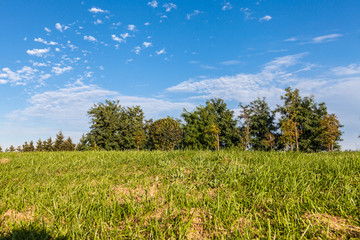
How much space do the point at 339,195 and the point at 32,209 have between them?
6072 millimetres

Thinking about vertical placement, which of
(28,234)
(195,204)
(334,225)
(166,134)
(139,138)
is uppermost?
(166,134)

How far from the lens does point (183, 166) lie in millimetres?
6254

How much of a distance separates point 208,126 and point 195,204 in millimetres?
47404

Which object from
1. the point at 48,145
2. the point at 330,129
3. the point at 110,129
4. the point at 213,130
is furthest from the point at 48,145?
the point at 330,129

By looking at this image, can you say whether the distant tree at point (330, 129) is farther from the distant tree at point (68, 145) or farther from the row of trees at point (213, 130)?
the distant tree at point (68, 145)

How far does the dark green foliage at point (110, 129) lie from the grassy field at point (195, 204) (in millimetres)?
43713

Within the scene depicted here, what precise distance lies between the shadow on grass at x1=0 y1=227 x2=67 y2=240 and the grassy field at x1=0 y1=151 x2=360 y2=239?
2 centimetres

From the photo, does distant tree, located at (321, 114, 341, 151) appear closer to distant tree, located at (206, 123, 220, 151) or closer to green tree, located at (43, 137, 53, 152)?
distant tree, located at (206, 123, 220, 151)

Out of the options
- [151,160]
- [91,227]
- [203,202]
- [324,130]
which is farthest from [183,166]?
[324,130]

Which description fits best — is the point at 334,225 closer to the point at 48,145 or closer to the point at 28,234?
the point at 28,234

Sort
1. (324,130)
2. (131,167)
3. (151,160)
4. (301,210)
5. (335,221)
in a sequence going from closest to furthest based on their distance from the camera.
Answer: (335,221) → (301,210) → (131,167) → (151,160) → (324,130)

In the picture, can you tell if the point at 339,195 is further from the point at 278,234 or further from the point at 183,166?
the point at 183,166

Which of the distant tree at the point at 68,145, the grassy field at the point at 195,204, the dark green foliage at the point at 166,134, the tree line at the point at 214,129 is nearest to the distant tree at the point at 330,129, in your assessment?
the tree line at the point at 214,129

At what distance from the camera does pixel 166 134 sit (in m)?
49.4
